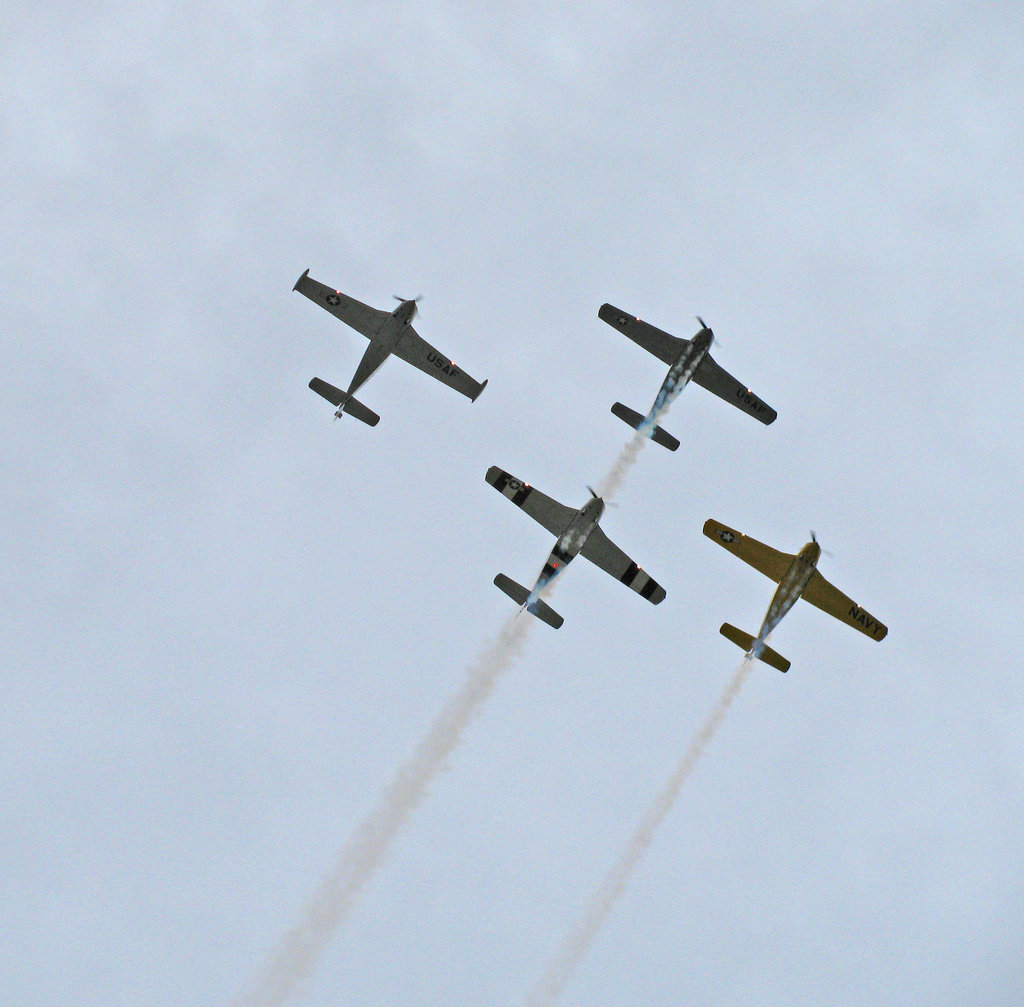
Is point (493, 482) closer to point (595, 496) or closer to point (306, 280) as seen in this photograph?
point (595, 496)

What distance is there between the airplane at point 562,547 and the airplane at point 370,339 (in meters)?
10.3

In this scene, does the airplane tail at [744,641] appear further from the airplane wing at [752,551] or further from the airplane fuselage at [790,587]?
the airplane wing at [752,551]

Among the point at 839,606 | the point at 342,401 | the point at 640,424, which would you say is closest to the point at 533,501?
the point at 640,424

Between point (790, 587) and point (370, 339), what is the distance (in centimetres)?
2854

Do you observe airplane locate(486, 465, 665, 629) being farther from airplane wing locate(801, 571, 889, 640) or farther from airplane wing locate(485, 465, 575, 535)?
airplane wing locate(801, 571, 889, 640)

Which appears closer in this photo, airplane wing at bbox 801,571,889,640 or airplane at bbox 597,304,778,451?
airplane at bbox 597,304,778,451

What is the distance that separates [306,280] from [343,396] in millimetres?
7323

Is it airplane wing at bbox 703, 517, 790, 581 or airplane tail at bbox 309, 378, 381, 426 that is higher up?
airplane wing at bbox 703, 517, 790, 581

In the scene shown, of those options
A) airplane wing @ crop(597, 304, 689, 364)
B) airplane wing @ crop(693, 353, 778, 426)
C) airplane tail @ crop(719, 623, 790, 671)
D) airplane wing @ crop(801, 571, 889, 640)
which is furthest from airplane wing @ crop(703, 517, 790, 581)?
airplane wing @ crop(597, 304, 689, 364)

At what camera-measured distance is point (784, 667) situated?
6975cm

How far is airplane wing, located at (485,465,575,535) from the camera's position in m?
66.4

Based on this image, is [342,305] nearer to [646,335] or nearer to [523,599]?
[646,335]

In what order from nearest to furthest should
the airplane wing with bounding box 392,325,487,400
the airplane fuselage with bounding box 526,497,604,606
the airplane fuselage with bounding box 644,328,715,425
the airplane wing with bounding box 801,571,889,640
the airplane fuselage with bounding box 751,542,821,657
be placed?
the airplane fuselage with bounding box 526,497,604,606, the airplane fuselage with bounding box 751,542,821,657, the airplane fuselage with bounding box 644,328,715,425, the airplane wing with bounding box 801,571,889,640, the airplane wing with bounding box 392,325,487,400

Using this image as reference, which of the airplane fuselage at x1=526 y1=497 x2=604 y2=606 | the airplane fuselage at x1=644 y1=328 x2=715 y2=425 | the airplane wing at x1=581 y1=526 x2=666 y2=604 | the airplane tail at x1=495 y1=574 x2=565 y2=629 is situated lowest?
the airplane tail at x1=495 y1=574 x2=565 y2=629
